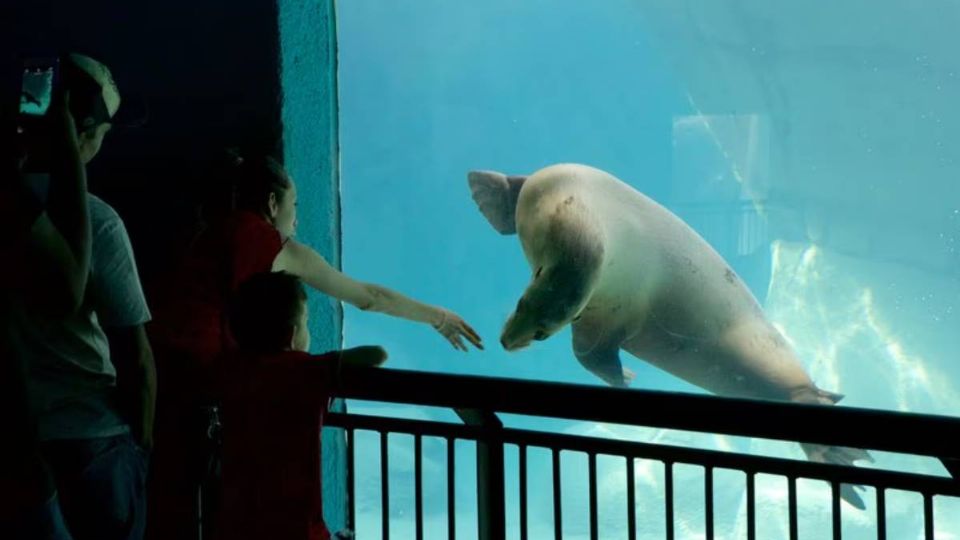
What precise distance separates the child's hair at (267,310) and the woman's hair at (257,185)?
0.44 m

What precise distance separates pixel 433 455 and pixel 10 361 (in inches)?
573

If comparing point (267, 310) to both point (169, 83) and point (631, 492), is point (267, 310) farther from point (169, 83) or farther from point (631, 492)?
point (169, 83)

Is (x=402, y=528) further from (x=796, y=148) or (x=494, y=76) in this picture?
(x=494, y=76)

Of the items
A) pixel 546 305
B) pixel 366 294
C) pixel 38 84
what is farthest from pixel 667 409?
pixel 546 305

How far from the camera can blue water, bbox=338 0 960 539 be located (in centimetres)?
1523

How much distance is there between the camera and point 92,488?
1.43 m

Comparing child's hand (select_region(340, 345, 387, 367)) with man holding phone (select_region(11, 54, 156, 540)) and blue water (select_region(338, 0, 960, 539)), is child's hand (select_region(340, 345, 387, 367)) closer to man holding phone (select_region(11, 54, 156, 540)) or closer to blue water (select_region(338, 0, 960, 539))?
man holding phone (select_region(11, 54, 156, 540))

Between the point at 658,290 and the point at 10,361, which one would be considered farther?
the point at 658,290

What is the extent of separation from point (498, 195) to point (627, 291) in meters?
0.96

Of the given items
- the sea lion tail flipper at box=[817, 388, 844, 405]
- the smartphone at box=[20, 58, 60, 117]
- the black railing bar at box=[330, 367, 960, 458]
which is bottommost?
the sea lion tail flipper at box=[817, 388, 844, 405]

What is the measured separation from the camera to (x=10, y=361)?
1228mm

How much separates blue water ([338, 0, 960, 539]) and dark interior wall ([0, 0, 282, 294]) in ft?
27.6

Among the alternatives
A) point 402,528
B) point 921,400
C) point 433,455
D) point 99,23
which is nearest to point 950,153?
point 921,400

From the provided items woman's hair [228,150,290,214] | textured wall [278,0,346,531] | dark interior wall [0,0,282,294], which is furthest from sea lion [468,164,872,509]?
woman's hair [228,150,290,214]
